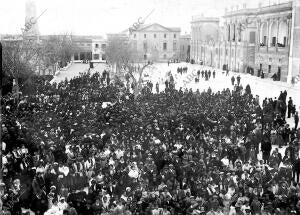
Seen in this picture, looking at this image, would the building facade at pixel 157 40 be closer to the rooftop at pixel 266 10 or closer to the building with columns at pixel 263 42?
the building with columns at pixel 263 42

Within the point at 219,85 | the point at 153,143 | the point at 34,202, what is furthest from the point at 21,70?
the point at 34,202

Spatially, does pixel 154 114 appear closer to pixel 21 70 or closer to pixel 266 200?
pixel 266 200

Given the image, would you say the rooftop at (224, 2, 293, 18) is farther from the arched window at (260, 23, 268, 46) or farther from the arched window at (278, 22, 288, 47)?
the arched window at (278, 22, 288, 47)

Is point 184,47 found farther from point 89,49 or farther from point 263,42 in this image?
point 263,42

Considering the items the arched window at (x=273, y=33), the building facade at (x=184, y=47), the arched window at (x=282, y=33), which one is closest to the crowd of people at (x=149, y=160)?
the arched window at (x=282, y=33)

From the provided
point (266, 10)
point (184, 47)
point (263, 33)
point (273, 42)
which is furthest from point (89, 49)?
point (273, 42)
